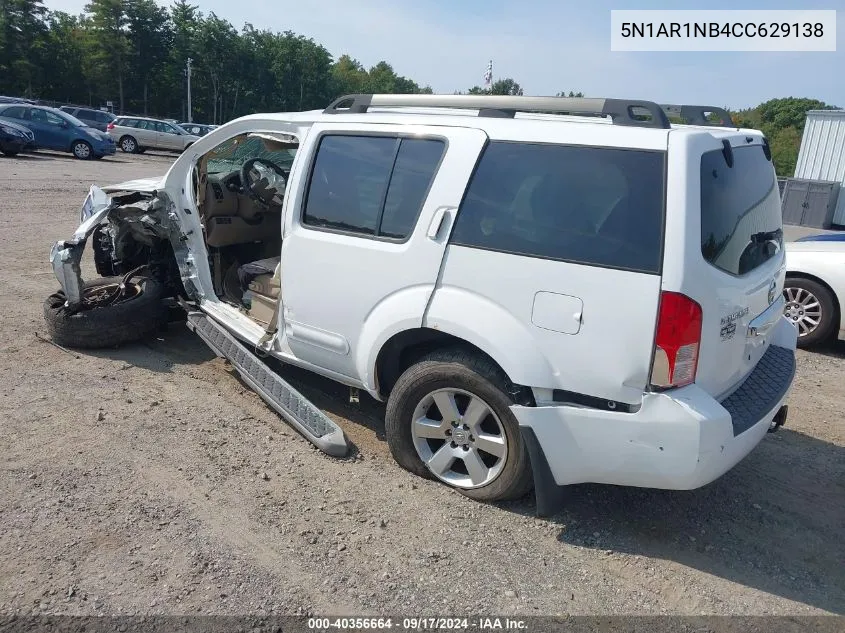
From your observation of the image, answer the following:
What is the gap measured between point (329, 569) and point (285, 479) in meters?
0.79

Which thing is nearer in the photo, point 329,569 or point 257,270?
point 329,569

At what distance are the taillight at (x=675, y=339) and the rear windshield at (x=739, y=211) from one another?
27cm

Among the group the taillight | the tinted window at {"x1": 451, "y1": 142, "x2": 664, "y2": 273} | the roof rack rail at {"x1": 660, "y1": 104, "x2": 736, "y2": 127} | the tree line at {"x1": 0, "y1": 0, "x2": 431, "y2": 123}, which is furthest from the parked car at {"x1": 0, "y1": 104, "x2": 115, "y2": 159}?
the tree line at {"x1": 0, "y1": 0, "x2": 431, "y2": 123}

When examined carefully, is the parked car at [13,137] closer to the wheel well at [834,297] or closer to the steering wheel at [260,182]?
the steering wheel at [260,182]

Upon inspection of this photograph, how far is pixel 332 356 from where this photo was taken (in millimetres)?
3945

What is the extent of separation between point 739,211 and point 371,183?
1877mm

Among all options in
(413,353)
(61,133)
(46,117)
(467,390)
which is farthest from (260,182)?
(46,117)

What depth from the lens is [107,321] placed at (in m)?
5.11

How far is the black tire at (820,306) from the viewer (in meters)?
6.30

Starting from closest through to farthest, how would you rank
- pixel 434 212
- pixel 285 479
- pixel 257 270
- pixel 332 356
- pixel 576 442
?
pixel 576 442, pixel 434 212, pixel 285 479, pixel 332 356, pixel 257 270

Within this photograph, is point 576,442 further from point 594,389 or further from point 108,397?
point 108,397

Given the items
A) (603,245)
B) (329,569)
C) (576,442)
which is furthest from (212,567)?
(603,245)

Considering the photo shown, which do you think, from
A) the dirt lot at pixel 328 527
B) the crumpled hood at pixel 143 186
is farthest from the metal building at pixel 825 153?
the crumpled hood at pixel 143 186

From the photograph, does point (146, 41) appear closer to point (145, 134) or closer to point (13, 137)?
point (145, 134)
